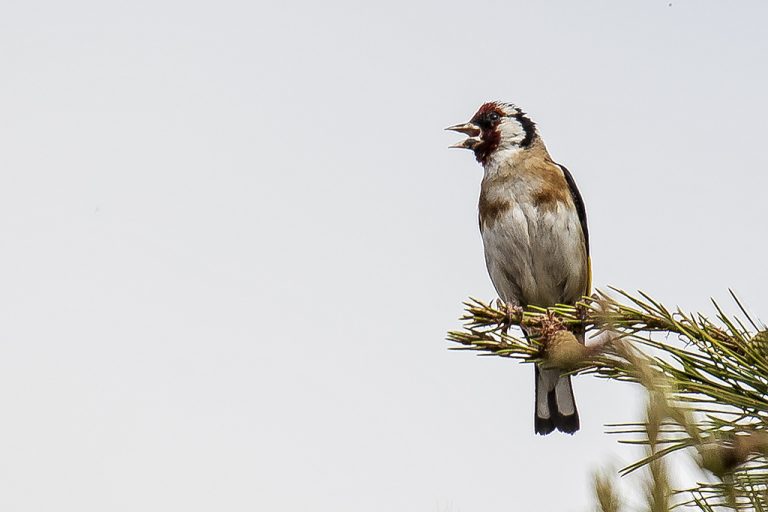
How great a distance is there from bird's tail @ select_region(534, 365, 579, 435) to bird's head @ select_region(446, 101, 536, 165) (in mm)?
1395

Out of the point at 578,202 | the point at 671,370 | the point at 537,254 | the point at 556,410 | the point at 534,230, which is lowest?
the point at 671,370

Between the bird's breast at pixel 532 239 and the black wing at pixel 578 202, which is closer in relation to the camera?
the bird's breast at pixel 532 239

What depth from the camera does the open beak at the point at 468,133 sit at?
6.36 m

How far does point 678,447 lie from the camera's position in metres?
1.31

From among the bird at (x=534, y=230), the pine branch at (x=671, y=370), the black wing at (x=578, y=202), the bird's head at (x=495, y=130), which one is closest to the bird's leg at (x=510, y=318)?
the pine branch at (x=671, y=370)

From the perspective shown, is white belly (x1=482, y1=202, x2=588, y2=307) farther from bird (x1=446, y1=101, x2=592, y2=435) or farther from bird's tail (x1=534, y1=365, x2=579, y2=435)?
bird's tail (x1=534, y1=365, x2=579, y2=435)

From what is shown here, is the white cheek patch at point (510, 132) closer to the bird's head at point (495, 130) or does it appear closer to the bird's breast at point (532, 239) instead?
the bird's head at point (495, 130)

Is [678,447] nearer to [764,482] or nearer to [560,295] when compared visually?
[764,482]

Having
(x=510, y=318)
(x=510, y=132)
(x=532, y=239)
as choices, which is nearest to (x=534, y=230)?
(x=532, y=239)

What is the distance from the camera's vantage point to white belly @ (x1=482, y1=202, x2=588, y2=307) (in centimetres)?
582

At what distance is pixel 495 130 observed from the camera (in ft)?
21.0

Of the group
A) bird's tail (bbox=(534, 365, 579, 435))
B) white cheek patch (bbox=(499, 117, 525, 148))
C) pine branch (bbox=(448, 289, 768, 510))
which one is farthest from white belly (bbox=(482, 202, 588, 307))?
pine branch (bbox=(448, 289, 768, 510))

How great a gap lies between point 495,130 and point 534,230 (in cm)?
88

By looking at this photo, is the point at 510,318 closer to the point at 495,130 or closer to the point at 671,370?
the point at 671,370
